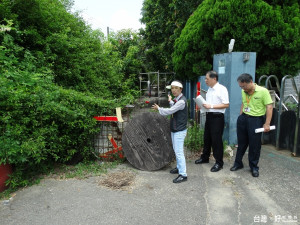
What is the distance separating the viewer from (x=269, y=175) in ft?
12.6

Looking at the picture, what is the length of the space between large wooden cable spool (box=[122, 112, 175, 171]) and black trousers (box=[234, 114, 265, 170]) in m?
1.19

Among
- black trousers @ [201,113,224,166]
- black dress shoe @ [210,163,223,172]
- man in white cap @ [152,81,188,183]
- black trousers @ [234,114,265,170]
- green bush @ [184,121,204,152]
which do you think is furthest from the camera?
green bush @ [184,121,204,152]

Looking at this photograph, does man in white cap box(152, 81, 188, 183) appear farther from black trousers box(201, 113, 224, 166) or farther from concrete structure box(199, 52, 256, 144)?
concrete structure box(199, 52, 256, 144)

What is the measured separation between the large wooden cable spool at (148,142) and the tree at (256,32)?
10.2ft

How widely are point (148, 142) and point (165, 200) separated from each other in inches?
47.0

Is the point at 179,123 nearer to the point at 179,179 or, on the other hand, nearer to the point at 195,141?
the point at 179,179

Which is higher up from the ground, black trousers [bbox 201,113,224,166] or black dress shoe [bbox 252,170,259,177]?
black trousers [bbox 201,113,224,166]

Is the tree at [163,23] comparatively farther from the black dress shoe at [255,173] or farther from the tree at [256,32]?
the black dress shoe at [255,173]

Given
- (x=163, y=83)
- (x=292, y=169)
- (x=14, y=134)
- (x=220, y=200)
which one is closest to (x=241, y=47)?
(x=292, y=169)

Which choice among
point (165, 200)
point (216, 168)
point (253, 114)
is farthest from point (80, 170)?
point (253, 114)

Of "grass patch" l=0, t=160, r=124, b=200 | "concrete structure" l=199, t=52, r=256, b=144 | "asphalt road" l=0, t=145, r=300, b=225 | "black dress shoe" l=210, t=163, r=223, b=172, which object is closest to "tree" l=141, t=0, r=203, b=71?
"concrete structure" l=199, t=52, r=256, b=144

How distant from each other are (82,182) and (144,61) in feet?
35.9

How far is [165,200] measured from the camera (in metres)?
3.11

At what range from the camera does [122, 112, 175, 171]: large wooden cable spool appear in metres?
4.01
